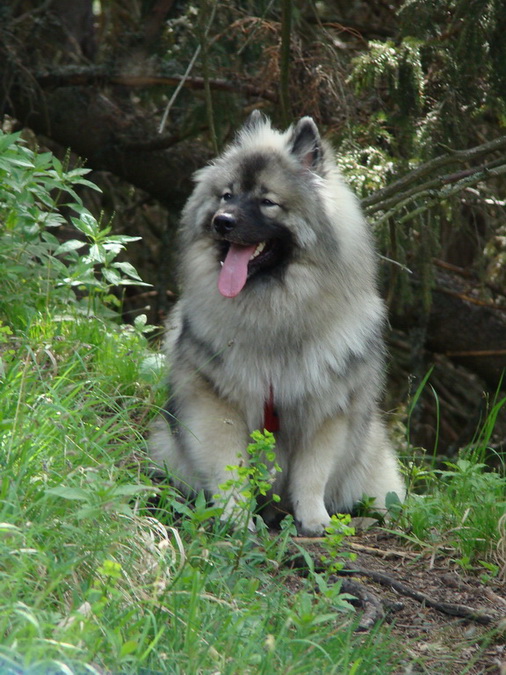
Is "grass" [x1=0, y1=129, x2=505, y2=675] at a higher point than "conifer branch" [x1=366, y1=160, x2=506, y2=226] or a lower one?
lower

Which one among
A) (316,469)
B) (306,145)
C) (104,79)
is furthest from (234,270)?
(104,79)

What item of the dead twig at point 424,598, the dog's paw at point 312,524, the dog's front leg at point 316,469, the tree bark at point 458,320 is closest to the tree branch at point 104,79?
the tree bark at point 458,320

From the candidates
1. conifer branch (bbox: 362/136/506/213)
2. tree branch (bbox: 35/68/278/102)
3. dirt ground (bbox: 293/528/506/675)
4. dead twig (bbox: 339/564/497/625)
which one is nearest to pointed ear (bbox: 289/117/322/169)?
conifer branch (bbox: 362/136/506/213)

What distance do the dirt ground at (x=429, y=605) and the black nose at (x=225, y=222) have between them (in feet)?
4.16

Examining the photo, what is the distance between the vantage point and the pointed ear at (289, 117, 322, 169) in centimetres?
396

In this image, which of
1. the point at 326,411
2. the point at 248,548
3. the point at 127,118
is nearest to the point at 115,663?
the point at 248,548

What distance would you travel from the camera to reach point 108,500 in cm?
264

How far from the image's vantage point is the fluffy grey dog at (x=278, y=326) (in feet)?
12.4

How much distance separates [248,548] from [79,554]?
779 mm

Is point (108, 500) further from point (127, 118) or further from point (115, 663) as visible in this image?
point (127, 118)

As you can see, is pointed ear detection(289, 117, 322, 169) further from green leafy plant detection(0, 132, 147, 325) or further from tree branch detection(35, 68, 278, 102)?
tree branch detection(35, 68, 278, 102)

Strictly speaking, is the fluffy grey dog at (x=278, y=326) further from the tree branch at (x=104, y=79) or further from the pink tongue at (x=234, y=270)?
the tree branch at (x=104, y=79)

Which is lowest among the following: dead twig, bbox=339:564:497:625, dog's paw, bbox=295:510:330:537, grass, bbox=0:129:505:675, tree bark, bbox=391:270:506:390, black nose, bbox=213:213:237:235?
tree bark, bbox=391:270:506:390

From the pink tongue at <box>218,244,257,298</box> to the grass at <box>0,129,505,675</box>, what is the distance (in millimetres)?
658
